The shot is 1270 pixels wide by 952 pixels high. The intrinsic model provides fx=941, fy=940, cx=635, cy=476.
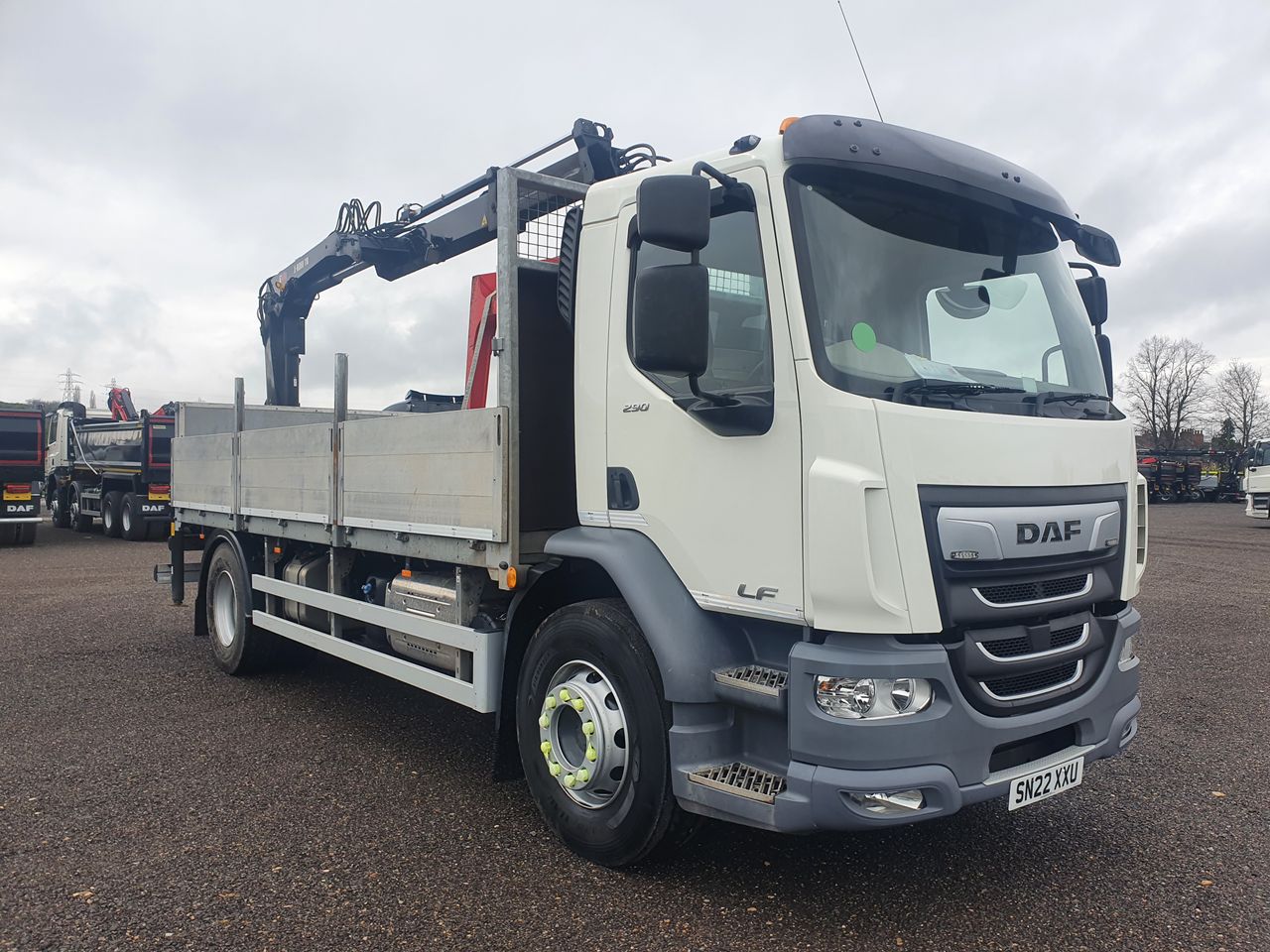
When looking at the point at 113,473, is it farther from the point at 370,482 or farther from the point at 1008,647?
the point at 1008,647

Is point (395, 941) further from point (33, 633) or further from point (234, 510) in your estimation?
point (33, 633)

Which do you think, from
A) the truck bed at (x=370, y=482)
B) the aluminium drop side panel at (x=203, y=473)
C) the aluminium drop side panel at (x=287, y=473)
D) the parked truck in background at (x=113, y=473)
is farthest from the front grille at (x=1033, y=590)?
the parked truck in background at (x=113, y=473)

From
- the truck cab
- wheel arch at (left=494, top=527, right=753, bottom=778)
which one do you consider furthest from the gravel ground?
wheel arch at (left=494, top=527, right=753, bottom=778)

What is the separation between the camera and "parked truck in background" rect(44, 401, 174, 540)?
59.5ft

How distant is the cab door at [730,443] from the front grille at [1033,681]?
0.76m

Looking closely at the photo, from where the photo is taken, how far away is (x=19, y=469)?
698 inches

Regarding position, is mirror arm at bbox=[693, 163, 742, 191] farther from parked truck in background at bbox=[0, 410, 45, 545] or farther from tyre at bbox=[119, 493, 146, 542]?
parked truck in background at bbox=[0, 410, 45, 545]

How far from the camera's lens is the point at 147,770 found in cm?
480

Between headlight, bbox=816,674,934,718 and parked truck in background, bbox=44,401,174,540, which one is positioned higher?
parked truck in background, bbox=44,401,174,540

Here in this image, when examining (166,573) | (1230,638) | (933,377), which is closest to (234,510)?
(166,573)

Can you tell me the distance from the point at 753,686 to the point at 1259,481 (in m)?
28.0

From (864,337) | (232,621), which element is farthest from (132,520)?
(864,337)

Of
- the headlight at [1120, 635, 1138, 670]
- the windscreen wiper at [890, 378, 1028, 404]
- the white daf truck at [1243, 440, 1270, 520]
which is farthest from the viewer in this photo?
the white daf truck at [1243, 440, 1270, 520]

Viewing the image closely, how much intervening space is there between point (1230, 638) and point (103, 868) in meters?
8.98
